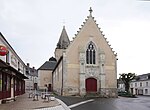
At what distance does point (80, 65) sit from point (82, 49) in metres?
2.51

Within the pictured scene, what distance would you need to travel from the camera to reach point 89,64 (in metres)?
40.2

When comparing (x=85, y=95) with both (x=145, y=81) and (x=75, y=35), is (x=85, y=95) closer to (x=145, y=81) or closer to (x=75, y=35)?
(x=75, y=35)

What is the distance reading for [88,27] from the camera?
1620 inches

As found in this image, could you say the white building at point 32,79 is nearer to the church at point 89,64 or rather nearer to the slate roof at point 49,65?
the slate roof at point 49,65

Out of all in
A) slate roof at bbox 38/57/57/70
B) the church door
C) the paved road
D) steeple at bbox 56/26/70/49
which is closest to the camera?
the paved road

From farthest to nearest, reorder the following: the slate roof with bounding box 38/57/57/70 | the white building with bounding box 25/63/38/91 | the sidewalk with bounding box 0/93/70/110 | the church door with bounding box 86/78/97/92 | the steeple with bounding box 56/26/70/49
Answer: the white building with bounding box 25/63/38/91, the slate roof with bounding box 38/57/57/70, the steeple with bounding box 56/26/70/49, the church door with bounding box 86/78/97/92, the sidewalk with bounding box 0/93/70/110

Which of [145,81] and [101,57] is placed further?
[145,81]

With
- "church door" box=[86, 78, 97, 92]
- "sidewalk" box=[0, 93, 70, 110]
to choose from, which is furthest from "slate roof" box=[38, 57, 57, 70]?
"sidewalk" box=[0, 93, 70, 110]

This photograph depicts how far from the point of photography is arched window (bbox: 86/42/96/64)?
40.4 m

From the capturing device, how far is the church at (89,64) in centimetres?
3900

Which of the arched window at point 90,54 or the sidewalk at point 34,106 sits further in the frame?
the arched window at point 90,54

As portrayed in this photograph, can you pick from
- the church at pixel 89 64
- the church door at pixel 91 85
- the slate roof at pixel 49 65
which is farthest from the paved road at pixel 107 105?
the slate roof at pixel 49 65

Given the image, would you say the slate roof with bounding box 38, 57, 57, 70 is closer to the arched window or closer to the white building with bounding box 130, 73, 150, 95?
the white building with bounding box 130, 73, 150, 95

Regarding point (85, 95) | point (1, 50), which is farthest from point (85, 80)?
point (1, 50)
